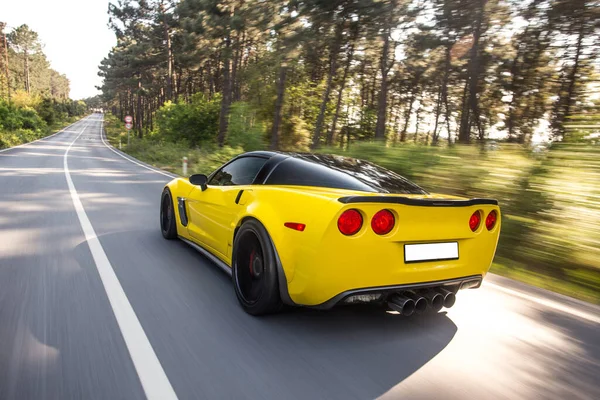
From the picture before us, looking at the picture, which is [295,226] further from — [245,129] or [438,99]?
[438,99]

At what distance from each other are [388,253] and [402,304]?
0.36 m

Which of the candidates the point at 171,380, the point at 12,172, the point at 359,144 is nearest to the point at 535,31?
the point at 359,144

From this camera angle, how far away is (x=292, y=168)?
3648 mm

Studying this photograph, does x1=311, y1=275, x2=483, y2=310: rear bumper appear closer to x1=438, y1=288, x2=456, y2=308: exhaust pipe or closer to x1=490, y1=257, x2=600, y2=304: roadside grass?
x1=438, y1=288, x2=456, y2=308: exhaust pipe

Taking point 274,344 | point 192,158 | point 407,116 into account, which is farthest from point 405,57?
point 407,116

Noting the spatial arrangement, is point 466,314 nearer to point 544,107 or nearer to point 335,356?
point 335,356

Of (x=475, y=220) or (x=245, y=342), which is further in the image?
(x=475, y=220)

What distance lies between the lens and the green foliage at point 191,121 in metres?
29.7

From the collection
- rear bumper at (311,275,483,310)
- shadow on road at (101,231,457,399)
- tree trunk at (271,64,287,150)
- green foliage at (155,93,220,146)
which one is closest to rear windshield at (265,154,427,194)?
rear bumper at (311,275,483,310)

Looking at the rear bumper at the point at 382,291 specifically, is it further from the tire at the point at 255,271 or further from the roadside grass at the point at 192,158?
the roadside grass at the point at 192,158

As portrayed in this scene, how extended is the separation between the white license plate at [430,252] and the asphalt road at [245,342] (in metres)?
0.55

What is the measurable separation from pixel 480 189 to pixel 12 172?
12846 mm

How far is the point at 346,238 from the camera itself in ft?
8.78

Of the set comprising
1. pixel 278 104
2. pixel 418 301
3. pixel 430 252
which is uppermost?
pixel 278 104
